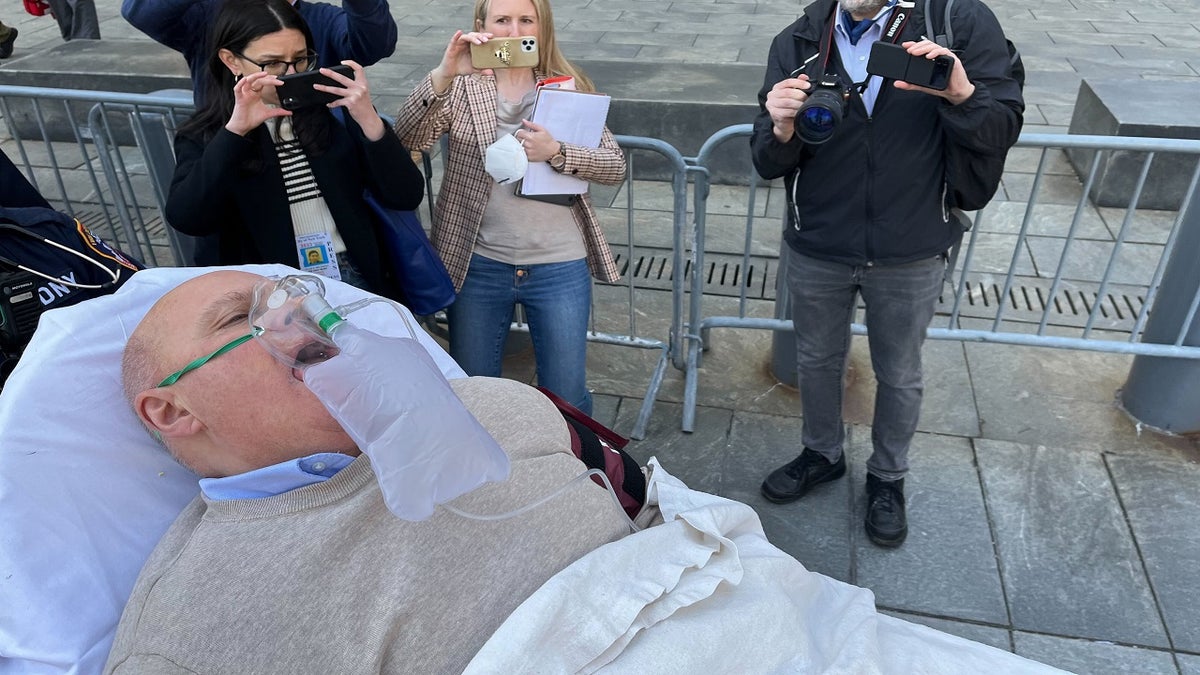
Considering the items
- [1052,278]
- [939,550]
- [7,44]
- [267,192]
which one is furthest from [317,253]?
[7,44]

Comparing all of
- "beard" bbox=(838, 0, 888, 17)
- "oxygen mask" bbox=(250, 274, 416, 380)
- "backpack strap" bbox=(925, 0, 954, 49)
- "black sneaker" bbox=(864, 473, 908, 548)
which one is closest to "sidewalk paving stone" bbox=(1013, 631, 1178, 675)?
"black sneaker" bbox=(864, 473, 908, 548)

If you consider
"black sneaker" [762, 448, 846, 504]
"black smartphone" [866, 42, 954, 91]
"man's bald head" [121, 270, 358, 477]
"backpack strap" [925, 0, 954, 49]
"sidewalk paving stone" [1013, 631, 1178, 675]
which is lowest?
"sidewalk paving stone" [1013, 631, 1178, 675]

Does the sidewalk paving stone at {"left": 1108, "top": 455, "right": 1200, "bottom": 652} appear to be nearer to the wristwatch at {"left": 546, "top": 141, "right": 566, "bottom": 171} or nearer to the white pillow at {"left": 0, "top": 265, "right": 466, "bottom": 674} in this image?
the wristwatch at {"left": 546, "top": 141, "right": 566, "bottom": 171}

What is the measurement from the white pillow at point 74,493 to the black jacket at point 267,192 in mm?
517

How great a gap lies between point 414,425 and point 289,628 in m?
0.40

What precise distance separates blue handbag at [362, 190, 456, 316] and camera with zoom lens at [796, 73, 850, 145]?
130cm

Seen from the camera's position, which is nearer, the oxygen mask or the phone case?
the oxygen mask

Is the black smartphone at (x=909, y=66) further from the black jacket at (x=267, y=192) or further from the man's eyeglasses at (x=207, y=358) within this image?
the man's eyeglasses at (x=207, y=358)

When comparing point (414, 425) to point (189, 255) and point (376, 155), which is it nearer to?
point (376, 155)

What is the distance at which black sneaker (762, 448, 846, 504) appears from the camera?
3.26m

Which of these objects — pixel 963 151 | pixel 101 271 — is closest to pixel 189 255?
pixel 101 271

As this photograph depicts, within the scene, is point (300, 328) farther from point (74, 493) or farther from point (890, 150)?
point (890, 150)

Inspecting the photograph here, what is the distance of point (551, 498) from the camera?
1.64 meters

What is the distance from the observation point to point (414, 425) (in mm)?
1466
